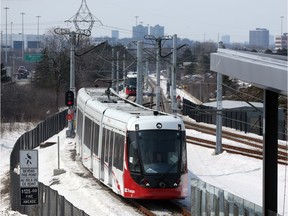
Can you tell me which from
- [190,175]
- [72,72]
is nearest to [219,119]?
[190,175]

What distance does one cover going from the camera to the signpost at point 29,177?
59.5 feet

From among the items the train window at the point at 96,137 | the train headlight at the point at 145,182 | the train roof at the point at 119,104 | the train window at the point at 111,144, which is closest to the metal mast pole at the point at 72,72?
the train roof at the point at 119,104

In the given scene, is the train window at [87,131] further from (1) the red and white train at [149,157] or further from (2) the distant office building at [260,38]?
(2) the distant office building at [260,38]

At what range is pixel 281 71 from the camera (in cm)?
983

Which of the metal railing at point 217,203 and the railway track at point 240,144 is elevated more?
the metal railing at point 217,203

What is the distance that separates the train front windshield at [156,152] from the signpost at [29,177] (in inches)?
134

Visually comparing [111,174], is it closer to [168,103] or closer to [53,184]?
[53,184]

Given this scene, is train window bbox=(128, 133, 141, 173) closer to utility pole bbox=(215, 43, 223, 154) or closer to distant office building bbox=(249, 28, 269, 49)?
utility pole bbox=(215, 43, 223, 154)

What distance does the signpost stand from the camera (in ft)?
59.5

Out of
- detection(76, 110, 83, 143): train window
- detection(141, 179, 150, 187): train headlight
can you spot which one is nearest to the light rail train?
detection(76, 110, 83, 143): train window

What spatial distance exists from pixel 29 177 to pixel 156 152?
4020 mm

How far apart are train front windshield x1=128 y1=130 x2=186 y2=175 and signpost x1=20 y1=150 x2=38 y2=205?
3.40 metres

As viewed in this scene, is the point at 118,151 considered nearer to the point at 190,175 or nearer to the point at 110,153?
the point at 110,153

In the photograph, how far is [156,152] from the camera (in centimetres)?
2080
